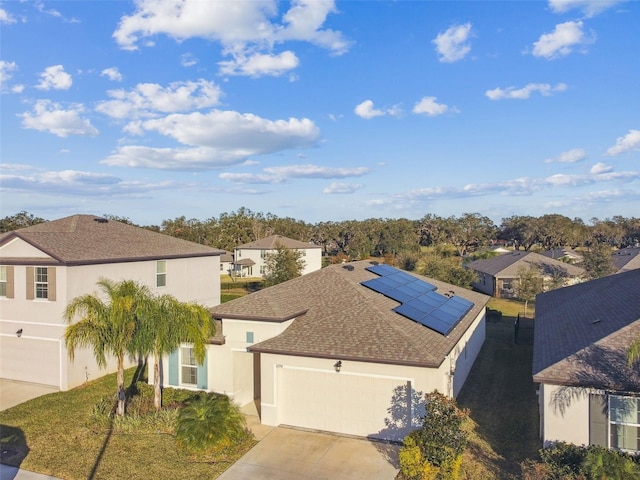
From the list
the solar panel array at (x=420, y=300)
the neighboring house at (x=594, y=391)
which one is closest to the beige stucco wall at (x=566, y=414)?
the neighboring house at (x=594, y=391)

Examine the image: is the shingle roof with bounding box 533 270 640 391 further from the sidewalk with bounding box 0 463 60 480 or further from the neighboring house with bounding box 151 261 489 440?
the sidewalk with bounding box 0 463 60 480

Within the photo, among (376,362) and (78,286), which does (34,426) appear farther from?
(376,362)

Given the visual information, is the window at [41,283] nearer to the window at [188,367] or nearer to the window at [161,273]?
the window at [161,273]

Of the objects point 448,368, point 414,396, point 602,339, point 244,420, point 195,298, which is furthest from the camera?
point 195,298

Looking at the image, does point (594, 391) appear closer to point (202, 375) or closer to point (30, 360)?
point (202, 375)

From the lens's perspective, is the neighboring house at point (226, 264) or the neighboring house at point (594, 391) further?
the neighboring house at point (226, 264)

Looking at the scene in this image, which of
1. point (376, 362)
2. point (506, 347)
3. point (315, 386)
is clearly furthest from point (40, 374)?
point (506, 347)

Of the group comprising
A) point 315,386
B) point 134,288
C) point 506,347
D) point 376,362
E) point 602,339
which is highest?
point 134,288
